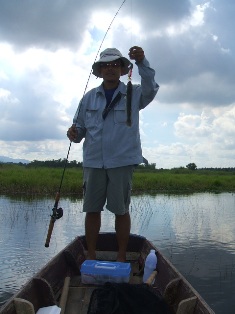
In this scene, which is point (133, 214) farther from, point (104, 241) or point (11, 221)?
point (104, 241)

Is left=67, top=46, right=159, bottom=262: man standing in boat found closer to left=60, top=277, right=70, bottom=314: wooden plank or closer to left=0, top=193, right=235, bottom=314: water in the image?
left=60, top=277, right=70, bottom=314: wooden plank

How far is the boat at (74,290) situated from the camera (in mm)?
2777

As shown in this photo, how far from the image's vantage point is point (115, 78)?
4.16 metres

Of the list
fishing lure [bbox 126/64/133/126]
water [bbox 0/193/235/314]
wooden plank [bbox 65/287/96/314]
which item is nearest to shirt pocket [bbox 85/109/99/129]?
fishing lure [bbox 126/64/133/126]

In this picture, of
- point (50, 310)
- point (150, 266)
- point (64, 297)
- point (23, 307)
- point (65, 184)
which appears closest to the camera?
point (23, 307)

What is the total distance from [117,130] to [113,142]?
0.13 m

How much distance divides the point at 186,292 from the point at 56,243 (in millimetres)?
5890

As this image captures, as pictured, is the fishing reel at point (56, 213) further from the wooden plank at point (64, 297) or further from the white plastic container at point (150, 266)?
the white plastic container at point (150, 266)

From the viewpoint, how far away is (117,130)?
4047mm

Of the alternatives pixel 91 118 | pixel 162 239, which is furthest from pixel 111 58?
pixel 162 239

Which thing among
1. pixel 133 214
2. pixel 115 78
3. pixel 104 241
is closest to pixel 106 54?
pixel 115 78

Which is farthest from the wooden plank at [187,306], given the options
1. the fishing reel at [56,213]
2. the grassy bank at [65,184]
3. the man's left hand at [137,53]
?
the grassy bank at [65,184]

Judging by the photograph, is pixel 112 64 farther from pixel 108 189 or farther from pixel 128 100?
pixel 108 189

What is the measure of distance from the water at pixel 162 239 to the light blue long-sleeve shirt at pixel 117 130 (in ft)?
8.23
